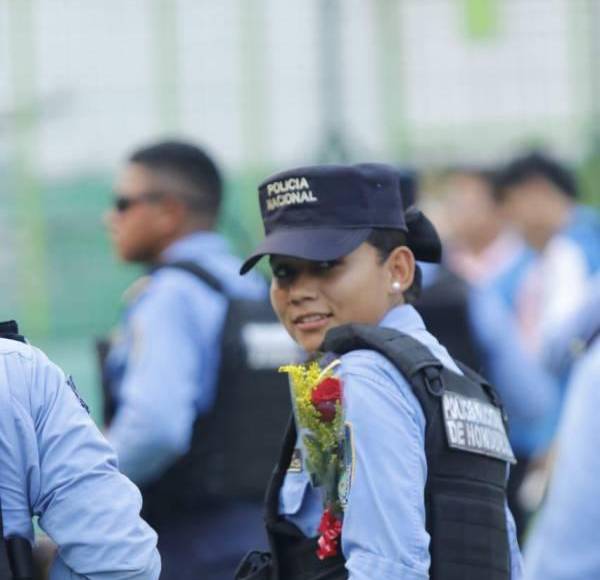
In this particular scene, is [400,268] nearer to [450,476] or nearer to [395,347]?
[395,347]

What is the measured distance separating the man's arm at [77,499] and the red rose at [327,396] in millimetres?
448

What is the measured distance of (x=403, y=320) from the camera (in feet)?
12.5

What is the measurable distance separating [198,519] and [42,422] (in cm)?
249

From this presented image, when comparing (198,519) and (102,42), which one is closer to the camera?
(198,519)

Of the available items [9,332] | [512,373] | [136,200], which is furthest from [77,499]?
[512,373]

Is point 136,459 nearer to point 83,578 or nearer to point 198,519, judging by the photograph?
point 198,519

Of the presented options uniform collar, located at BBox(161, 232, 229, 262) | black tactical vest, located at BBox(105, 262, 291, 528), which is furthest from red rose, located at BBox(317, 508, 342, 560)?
uniform collar, located at BBox(161, 232, 229, 262)

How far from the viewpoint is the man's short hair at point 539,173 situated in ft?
32.3

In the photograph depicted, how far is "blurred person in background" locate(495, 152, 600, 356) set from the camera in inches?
336

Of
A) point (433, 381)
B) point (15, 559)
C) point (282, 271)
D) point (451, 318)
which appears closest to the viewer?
point (15, 559)

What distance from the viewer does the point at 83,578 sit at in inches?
132

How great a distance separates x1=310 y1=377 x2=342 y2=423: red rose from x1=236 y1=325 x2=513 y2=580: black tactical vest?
73 mm

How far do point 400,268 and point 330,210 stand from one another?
0.68ft

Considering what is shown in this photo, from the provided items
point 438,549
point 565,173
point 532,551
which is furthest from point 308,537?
point 565,173
